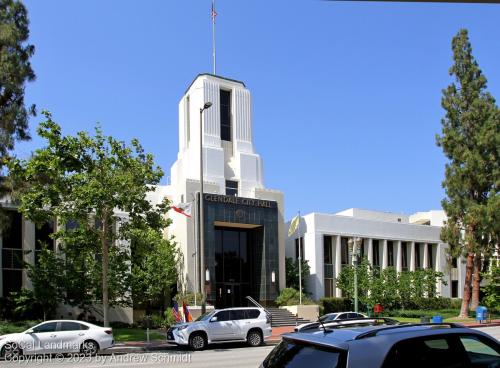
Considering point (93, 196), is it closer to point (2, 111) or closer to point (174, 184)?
point (2, 111)

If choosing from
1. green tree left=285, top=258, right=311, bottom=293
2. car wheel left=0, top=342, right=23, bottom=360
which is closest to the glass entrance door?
green tree left=285, top=258, right=311, bottom=293

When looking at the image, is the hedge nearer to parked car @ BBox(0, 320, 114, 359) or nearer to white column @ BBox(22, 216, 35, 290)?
white column @ BBox(22, 216, 35, 290)

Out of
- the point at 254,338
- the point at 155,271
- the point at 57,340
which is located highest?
the point at 155,271

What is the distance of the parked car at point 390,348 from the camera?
5.11 m

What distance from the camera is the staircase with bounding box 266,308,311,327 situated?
38.8 meters

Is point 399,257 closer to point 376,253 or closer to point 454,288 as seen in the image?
point 376,253

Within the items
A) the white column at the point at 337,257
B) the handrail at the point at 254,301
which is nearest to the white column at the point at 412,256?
the white column at the point at 337,257

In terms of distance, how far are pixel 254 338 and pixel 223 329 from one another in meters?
1.58

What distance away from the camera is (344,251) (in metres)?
50.1

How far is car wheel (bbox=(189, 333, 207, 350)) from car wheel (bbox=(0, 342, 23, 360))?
21.5ft

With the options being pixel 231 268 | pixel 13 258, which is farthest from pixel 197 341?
pixel 231 268

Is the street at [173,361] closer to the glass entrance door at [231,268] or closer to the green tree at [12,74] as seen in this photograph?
the green tree at [12,74]

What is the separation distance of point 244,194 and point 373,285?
12409 mm

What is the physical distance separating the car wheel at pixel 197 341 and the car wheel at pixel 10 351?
258 inches
